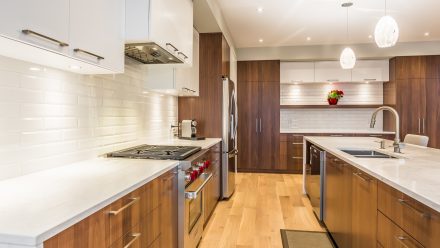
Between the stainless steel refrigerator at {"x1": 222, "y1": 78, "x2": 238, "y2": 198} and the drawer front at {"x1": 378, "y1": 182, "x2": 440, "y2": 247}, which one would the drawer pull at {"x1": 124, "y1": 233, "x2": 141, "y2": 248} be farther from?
the stainless steel refrigerator at {"x1": 222, "y1": 78, "x2": 238, "y2": 198}

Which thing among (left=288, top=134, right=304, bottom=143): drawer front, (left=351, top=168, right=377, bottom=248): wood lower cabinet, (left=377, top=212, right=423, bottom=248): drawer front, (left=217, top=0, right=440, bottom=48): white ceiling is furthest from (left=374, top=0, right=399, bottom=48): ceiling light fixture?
(left=288, top=134, right=304, bottom=143): drawer front

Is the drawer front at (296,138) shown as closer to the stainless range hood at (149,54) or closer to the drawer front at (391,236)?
the stainless range hood at (149,54)

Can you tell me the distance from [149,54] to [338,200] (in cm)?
201

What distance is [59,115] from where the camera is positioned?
1.69 meters

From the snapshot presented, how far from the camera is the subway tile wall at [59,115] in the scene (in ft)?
4.51

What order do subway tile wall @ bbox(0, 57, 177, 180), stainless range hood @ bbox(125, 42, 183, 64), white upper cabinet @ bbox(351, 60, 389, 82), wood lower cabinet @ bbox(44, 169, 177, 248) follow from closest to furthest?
wood lower cabinet @ bbox(44, 169, 177, 248) → subway tile wall @ bbox(0, 57, 177, 180) → stainless range hood @ bbox(125, 42, 183, 64) → white upper cabinet @ bbox(351, 60, 389, 82)

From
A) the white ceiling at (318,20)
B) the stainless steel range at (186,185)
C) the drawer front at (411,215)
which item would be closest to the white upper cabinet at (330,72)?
the white ceiling at (318,20)

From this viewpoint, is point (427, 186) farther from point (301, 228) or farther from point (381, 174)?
point (301, 228)

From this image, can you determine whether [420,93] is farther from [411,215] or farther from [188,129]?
[411,215]

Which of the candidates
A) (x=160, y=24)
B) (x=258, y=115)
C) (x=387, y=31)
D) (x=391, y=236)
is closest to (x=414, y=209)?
(x=391, y=236)

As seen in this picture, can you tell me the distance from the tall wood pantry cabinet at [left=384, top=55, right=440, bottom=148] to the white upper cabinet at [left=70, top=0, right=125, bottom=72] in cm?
562

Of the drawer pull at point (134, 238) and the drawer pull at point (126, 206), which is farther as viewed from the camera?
the drawer pull at point (134, 238)

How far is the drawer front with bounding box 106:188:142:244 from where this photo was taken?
1149 millimetres

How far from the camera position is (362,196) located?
6.29 feet
